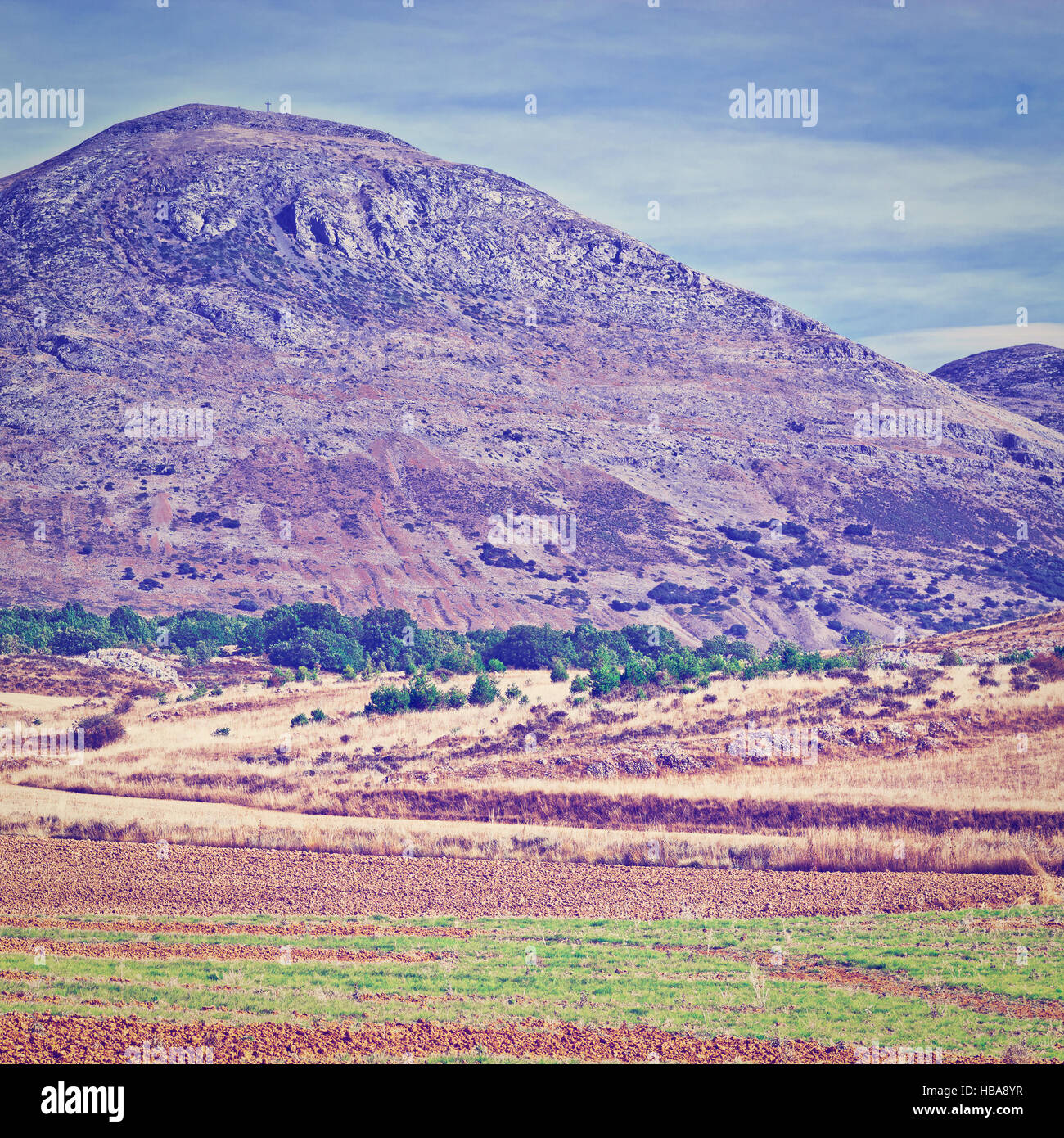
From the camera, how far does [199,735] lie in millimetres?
35000

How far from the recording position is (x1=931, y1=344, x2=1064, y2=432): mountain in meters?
144

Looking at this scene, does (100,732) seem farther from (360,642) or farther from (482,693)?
(360,642)

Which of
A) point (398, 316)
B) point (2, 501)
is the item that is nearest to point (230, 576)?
point (2, 501)

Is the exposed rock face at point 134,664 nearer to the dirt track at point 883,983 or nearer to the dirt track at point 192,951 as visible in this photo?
the dirt track at point 192,951

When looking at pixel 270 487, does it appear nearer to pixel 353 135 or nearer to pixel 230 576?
pixel 230 576

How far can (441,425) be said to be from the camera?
10762cm

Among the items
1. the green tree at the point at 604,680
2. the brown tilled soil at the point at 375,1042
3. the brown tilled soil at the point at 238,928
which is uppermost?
the green tree at the point at 604,680

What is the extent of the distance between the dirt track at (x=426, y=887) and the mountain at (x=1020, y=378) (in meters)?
134

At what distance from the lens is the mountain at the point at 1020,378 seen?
5669 inches

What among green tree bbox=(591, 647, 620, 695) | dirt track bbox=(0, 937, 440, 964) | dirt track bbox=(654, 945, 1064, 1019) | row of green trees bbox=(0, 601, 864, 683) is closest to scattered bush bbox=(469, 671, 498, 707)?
green tree bbox=(591, 647, 620, 695)

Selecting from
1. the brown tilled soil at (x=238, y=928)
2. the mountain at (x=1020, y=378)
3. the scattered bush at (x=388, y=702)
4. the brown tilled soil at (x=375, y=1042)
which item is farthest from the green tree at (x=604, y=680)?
the mountain at (x=1020, y=378)

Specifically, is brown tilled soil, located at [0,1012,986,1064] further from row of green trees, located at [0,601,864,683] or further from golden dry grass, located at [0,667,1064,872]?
row of green trees, located at [0,601,864,683]

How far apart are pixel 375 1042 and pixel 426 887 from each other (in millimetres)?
7449
